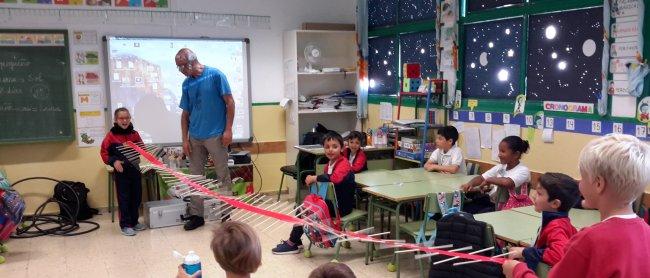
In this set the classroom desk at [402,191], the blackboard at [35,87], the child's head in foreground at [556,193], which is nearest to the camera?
the child's head in foreground at [556,193]

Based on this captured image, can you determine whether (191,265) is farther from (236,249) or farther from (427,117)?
(427,117)

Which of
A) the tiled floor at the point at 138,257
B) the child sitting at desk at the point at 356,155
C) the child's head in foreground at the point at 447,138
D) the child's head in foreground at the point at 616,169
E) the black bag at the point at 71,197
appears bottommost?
the tiled floor at the point at 138,257

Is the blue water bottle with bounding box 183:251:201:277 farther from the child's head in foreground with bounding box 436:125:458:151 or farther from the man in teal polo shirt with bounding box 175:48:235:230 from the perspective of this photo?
the child's head in foreground with bounding box 436:125:458:151

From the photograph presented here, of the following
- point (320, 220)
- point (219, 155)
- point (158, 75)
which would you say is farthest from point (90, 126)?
point (320, 220)

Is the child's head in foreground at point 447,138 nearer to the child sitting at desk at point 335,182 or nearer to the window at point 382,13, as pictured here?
the child sitting at desk at point 335,182

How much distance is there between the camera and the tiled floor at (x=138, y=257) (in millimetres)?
4172

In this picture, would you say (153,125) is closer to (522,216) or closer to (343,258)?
(343,258)

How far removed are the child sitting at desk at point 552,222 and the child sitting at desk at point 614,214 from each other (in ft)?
3.59

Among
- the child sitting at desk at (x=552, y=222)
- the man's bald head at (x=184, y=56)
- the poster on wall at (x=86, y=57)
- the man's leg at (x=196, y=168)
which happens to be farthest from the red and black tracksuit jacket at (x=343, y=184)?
the poster on wall at (x=86, y=57)

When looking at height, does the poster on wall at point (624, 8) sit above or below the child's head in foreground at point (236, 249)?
above

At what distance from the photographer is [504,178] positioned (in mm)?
3971

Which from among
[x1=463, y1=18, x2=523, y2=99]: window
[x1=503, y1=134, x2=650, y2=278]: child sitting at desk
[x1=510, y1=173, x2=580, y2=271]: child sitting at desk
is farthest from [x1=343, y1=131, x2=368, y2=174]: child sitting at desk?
[x1=503, y1=134, x2=650, y2=278]: child sitting at desk

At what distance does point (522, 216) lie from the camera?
328 cm

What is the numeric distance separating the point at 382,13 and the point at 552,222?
14.8ft
